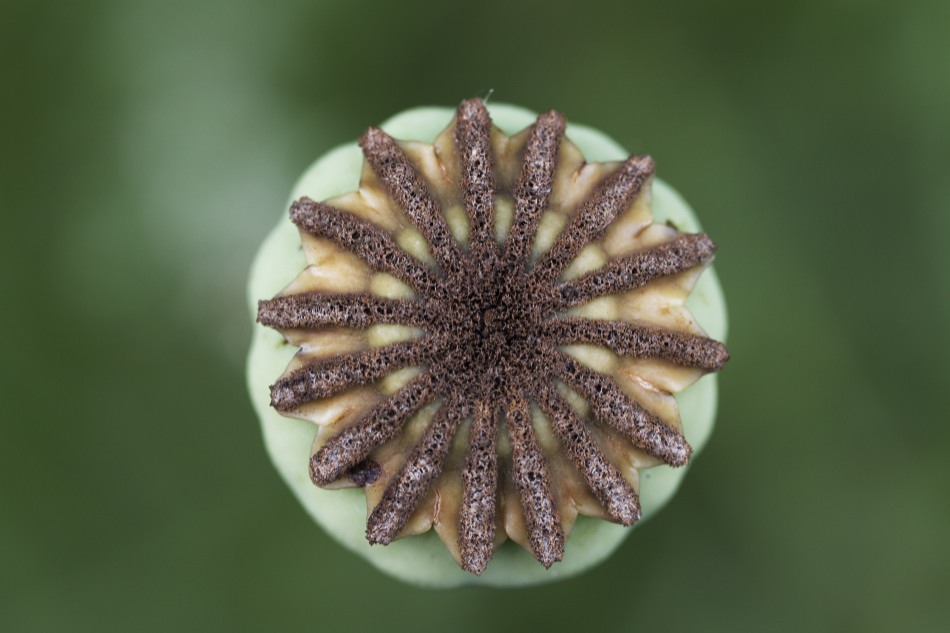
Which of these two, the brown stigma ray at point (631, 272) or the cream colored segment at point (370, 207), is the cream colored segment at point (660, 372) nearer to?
the brown stigma ray at point (631, 272)

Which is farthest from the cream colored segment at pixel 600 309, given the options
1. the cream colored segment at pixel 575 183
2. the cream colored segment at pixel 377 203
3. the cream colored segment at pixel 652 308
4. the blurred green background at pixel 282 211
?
the blurred green background at pixel 282 211

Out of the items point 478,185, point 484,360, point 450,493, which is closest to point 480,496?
point 450,493

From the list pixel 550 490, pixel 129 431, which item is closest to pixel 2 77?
pixel 129 431

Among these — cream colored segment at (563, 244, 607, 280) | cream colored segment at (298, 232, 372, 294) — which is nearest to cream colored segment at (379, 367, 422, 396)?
cream colored segment at (298, 232, 372, 294)

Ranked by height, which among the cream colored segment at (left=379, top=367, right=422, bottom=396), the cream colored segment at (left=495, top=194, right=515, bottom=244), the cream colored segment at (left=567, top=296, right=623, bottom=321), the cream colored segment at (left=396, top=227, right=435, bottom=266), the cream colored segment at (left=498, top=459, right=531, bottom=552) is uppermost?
the cream colored segment at (left=495, top=194, right=515, bottom=244)

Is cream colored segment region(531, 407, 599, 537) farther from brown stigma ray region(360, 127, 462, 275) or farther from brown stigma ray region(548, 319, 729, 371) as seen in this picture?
brown stigma ray region(360, 127, 462, 275)

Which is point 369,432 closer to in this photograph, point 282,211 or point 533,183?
point 533,183

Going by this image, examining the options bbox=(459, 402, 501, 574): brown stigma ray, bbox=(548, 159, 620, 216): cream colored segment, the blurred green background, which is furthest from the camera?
the blurred green background
